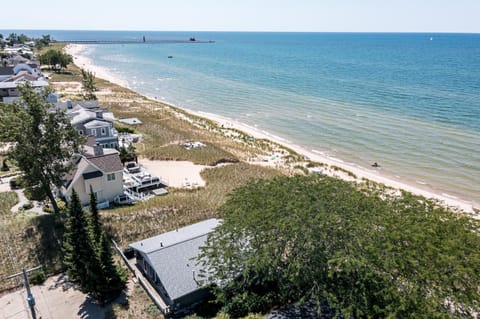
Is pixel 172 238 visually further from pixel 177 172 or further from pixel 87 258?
pixel 177 172

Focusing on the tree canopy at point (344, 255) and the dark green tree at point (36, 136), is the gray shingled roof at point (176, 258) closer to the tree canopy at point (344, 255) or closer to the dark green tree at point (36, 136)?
the tree canopy at point (344, 255)

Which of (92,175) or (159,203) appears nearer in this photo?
(92,175)

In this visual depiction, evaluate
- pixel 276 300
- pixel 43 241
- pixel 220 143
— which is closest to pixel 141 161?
pixel 220 143

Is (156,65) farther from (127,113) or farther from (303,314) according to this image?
(303,314)

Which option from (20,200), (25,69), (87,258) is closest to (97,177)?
(20,200)

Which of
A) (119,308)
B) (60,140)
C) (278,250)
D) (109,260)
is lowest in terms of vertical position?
(119,308)

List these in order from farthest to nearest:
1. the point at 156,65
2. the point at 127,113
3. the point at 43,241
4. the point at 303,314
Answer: the point at 156,65 → the point at 127,113 → the point at 43,241 → the point at 303,314

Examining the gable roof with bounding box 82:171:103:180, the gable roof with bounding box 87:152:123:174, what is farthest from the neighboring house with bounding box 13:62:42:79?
the gable roof with bounding box 82:171:103:180

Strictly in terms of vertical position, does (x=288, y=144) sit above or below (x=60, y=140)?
below
